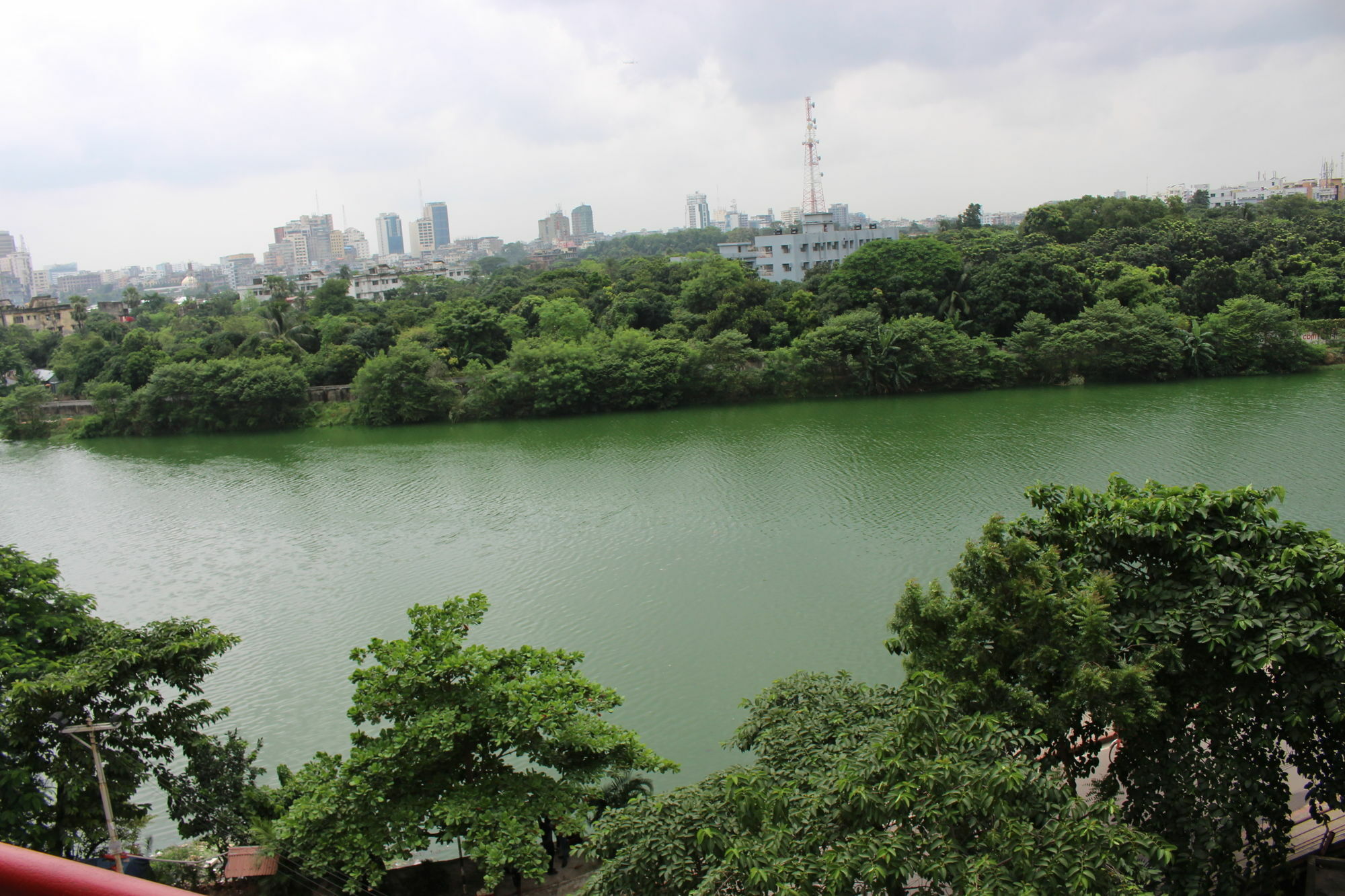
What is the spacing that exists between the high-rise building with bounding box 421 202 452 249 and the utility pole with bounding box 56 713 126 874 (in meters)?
110

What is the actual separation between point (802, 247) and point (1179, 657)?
91.1ft

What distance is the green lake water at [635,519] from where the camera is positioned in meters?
7.59

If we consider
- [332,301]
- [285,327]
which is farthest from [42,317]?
[285,327]

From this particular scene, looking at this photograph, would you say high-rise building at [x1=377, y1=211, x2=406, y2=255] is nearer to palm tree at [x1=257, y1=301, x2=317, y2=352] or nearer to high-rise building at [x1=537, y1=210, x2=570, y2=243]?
high-rise building at [x1=537, y1=210, x2=570, y2=243]

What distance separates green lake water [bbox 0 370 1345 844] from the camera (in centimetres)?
759

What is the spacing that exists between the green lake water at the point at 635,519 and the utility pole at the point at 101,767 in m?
1.57

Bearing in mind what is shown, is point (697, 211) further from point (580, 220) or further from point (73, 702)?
point (73, 702)

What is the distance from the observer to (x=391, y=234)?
370 feet

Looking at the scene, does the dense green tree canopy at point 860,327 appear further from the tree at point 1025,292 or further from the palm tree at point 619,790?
the palm tree at point 619,790

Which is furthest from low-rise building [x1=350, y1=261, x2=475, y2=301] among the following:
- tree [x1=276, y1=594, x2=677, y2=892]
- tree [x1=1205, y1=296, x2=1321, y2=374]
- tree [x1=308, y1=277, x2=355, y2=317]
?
→ tree [x1=276, y1=594, x2=677, y2=892]

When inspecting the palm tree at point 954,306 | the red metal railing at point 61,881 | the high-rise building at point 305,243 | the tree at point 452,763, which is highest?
the high-rise building at point 305,243

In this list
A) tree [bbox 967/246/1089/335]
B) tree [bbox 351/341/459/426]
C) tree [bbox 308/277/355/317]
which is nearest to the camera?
tree [bbox 351/341/459/426]

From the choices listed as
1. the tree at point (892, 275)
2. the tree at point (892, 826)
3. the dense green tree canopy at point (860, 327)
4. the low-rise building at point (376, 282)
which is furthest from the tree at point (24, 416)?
the tree at point (892, 826)

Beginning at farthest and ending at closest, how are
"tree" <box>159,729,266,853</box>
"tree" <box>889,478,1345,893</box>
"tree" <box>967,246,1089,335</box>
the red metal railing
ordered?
"tree" <box>967,246,1089,335</box> < "tree" <box>159,729,266,853</box> < "tree" <box>889,478,1345,893</box> < the red metal railing
